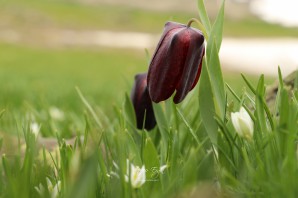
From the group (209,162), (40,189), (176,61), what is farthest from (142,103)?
(40,189)

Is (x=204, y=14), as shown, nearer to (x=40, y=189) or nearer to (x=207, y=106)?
(x=207, y=106)

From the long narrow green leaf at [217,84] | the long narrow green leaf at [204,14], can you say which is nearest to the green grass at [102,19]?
the long narrow green leaf at [204,14]

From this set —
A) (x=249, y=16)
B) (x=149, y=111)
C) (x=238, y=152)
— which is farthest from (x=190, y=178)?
(x=249, y=16)

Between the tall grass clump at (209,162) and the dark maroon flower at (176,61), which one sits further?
the dark maroon flower at (176,61)

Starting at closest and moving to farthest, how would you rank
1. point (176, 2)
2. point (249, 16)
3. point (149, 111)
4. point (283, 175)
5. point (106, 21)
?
1. point (283, 175)
2. point (149, 111)
3. point (106, 21)
4. point (249, 16)
5. point (176, 2)

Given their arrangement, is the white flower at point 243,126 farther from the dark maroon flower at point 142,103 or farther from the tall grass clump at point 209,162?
the dark maroon flower at point 142,103

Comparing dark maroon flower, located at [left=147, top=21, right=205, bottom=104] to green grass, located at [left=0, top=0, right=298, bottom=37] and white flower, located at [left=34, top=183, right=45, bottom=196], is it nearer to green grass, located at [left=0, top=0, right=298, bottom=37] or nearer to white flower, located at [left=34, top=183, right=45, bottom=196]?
white flower, located at [left=34, top=183, right=45, bottom=196]

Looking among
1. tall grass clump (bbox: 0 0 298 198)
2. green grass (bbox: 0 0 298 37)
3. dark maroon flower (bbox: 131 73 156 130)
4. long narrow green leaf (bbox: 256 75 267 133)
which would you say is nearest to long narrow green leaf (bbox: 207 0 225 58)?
tall grass clump (bbox: 0 0 298 198)

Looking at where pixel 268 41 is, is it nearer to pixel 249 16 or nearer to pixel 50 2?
pixel 249 16
